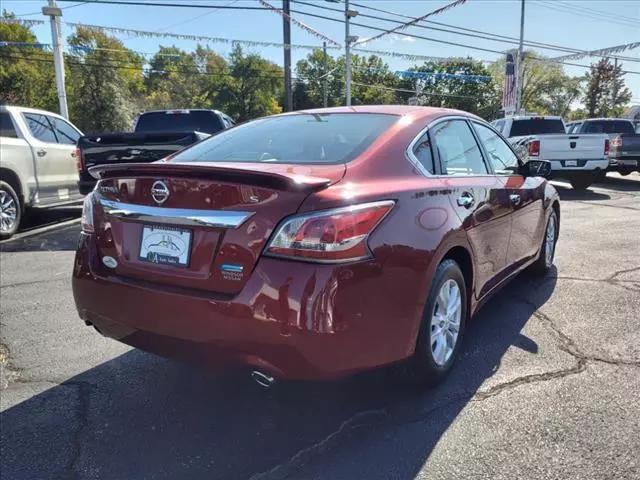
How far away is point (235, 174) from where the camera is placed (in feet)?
7.65

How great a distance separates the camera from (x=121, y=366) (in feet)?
11.1

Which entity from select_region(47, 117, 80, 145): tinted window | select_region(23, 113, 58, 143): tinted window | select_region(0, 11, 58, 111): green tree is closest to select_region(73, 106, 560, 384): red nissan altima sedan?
select_region(23, 113, 58, 143): tinted window

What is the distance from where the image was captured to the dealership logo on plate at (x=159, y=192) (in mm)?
2461

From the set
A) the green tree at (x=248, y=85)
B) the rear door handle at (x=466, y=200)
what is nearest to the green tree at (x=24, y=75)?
the green tree at (x=248, y=85)

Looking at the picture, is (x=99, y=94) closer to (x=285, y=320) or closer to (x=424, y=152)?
(x=424, y=152)

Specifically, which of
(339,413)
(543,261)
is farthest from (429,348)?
(543,261)

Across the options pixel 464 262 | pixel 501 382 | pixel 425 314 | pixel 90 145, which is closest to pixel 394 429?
pixel 425 314

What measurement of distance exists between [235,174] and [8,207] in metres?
6.52

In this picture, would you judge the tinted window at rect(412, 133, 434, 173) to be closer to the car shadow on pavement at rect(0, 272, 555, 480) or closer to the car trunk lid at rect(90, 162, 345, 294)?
the car trunk lid at rect(90, 162, 345, 294)

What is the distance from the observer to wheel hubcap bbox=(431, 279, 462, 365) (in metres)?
2.90

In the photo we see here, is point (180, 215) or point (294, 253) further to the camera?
point (180, 215)

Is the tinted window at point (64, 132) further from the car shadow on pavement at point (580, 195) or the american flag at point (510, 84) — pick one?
the american flag at point (510, 84)

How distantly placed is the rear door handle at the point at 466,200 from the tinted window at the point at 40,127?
293 inches

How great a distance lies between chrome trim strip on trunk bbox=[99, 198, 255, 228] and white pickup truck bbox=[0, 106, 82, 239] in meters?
5.84
